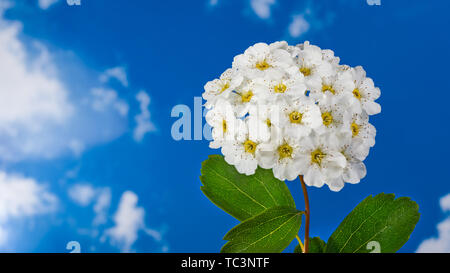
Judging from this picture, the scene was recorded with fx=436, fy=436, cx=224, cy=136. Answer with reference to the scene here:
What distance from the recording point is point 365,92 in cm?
138

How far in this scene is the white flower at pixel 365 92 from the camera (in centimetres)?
135

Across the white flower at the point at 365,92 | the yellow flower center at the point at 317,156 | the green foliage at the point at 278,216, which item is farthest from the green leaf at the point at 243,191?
the white flower at the point at 365,92

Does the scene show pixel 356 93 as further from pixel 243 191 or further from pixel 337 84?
pixel 243 191

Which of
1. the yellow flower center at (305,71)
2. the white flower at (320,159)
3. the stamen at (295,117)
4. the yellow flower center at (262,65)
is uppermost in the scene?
the yellow flower center at (262,65)

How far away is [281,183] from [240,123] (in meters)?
0.32

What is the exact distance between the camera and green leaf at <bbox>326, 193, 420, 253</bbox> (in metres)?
1.39

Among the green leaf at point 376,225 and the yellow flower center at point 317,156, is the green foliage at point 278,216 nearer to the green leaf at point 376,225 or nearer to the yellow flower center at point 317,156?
the green leaf at point 376,225

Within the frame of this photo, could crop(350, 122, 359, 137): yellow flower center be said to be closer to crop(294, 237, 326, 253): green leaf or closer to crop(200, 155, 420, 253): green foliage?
crop(200, 155, 420, 253): green foliage

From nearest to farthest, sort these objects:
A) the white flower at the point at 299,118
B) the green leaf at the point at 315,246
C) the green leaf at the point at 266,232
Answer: the white flower at the point at 299,118
the green leaf at the point at 266,232
the green leaf at the point at 315,246

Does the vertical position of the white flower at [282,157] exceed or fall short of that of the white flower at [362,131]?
it falls short

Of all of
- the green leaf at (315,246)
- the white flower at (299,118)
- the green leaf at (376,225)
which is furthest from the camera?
the green leaf at (315,246)

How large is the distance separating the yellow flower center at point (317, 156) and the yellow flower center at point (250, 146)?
0.16 metres

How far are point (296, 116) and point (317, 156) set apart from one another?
4.9 inches
